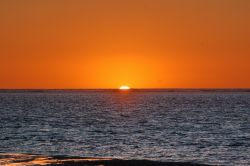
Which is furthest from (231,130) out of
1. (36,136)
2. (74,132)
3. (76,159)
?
(76,159)

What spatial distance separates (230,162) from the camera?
48094 millimetres

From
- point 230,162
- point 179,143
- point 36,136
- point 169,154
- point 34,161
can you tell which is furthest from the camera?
point 36,136

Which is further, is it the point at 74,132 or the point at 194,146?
the point at 74,132

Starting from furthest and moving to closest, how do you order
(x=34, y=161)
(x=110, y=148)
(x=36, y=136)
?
(x=36, y=136), (x=110, y=148), (x=34, y=161)

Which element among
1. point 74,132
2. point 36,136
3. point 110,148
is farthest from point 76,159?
point 74,132

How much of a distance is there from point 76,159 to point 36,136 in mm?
30447

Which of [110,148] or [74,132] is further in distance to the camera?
[74,132]

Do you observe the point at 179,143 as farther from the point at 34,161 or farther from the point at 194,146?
the point at 34,161

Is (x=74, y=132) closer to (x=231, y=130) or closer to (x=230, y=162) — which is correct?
(x=231, y=130)

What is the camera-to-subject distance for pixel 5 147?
190 ft

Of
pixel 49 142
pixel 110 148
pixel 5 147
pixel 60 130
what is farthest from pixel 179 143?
pixel 60 130

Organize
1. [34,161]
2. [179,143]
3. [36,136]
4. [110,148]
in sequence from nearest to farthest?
1. [34,161]
2. [110,148]
3. [179,143]
4. [36,136]

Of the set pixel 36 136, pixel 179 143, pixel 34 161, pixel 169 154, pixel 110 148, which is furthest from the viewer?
pixel 36 136

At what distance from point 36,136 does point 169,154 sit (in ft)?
70.6
